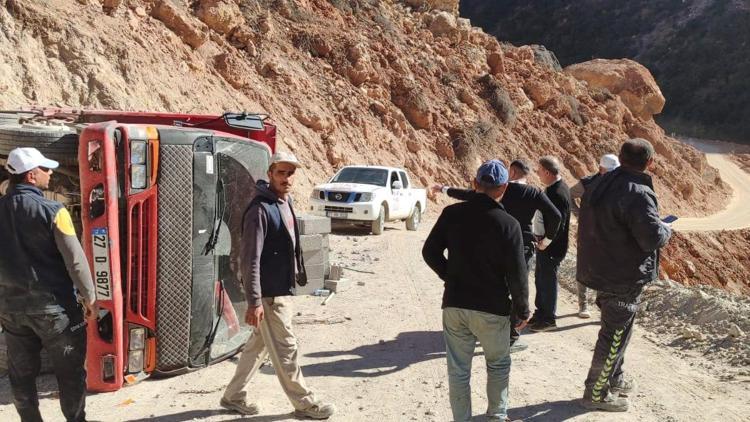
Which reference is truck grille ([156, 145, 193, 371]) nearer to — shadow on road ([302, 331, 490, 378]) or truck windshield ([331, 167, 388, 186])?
shadow on road ([302, 331, 490, 378])

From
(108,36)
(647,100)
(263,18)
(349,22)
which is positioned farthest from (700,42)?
(108,36)

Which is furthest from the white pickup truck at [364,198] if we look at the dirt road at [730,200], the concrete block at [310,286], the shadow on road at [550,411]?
the dirt road at [730,200]

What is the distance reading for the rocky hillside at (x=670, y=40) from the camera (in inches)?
2758

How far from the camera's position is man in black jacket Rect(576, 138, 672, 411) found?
4.90m

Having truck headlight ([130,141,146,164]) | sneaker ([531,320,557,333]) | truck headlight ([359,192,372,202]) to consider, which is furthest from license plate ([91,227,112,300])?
truck headlight ([359,192,372,202])

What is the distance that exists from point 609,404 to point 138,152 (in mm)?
4277

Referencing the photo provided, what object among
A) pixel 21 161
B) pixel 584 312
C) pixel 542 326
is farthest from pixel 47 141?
pixel 584 312

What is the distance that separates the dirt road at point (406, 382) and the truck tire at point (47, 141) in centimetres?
195

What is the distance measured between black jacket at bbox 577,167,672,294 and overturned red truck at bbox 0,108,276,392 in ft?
9.88

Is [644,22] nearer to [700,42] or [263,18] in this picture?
[700,42]

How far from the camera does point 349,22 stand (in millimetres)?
31531

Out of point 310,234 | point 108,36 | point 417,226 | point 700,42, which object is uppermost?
point 700,42

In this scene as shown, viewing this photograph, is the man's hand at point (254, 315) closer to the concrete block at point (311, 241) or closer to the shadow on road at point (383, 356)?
the shadow on road at point (383, 356)

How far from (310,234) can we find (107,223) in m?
3.31
